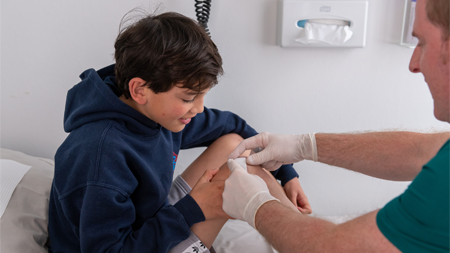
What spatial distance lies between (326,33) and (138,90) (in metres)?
0.67

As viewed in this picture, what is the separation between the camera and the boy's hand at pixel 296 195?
43.7 inches

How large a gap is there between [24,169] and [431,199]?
1.06 m

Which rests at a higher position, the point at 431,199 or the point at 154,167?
the point at 431,199

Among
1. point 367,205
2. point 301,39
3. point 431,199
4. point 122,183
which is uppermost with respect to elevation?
point 301,39

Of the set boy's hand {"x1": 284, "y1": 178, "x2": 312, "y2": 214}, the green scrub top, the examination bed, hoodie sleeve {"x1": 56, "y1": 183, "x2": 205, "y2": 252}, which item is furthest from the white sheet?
the green scrub top

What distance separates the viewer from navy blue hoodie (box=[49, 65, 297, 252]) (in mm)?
771

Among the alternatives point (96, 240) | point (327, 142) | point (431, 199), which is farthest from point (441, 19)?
point (96, 240)

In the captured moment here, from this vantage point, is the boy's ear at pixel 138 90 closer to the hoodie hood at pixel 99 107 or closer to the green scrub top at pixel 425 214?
the hoodie hood at pixel 99 107

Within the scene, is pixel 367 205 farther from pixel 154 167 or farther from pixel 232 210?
pixel 154 167

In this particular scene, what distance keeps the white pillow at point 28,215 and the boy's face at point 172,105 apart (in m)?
0.41

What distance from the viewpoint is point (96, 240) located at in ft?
2.53

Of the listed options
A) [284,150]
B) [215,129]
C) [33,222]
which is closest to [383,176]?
[284,150]

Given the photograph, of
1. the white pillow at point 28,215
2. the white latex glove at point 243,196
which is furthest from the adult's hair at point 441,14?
the white pillow at point 28,215

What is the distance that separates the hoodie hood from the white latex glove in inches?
10.8
